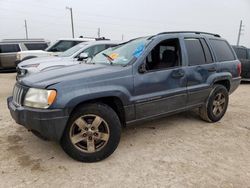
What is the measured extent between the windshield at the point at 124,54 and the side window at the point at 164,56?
20 cm

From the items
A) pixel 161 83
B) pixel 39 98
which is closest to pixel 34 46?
pixel 161 83

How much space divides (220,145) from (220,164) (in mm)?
691

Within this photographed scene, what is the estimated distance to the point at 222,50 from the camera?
5.34 metres

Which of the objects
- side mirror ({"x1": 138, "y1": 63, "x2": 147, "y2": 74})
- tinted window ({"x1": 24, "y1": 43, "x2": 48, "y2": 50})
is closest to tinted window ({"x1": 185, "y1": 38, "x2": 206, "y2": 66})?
side mirror ({"x1": 138, "y1": 63, "x2": 147, "y2": 74})

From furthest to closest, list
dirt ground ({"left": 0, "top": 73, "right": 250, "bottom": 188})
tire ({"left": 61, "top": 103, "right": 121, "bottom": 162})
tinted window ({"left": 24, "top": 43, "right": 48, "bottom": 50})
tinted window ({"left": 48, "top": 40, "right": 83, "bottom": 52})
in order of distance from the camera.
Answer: tinted window ({"left": 24, "top": 43, "right": 48, "bottom": 50}) → tinted window ({"left": 48, "top": 40, "right": 83, "bottom": 52}) → tire ({"left": 61, "top": 103, "right": 121, "bottom": 162}) → dirt ground ({"left": 0, "top": 73, "right": 250, "bottom": 188})

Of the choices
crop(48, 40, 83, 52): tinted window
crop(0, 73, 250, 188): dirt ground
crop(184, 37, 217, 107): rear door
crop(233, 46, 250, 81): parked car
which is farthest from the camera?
crop(48, 40, 83, 52): tinted window

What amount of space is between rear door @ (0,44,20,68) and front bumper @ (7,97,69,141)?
12.7 m

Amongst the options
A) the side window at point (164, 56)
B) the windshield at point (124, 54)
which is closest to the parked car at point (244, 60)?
the side window at point (164, 56)

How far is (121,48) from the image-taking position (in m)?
4.61

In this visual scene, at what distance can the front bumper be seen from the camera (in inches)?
123

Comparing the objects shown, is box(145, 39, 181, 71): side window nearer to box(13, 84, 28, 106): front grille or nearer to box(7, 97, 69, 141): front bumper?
box(7, 97, 69, 141): front bumper

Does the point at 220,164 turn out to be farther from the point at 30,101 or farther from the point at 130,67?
the point at 30,101

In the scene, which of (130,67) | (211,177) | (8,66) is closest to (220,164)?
(211,177)

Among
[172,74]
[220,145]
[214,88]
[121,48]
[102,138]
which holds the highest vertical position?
[121,48]
